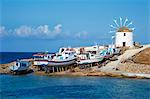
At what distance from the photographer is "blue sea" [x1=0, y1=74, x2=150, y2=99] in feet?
147

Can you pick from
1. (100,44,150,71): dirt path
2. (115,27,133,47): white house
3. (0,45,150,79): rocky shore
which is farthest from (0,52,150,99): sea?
(115,27,133,47): white house

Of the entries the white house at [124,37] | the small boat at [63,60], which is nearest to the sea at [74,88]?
the small boat at [63,60]

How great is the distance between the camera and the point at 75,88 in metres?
51.2

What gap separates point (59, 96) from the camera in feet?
146

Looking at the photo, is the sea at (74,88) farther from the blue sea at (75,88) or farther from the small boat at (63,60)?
the small boat at (63,60)

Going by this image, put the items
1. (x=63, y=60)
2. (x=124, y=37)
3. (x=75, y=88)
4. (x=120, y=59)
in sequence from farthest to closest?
1. (x=124, y=37)
2. (x=120, y=59)
3. (x=63, y=60)
4. (x=75, y=88)

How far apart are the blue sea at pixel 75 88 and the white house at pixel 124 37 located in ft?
84.0

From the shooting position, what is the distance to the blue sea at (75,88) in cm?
4468

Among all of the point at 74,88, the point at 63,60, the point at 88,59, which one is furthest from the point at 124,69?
the point at 74,88

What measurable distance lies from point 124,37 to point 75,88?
122ft

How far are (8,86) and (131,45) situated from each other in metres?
38.4

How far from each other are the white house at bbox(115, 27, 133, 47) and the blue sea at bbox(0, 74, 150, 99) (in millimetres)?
25591

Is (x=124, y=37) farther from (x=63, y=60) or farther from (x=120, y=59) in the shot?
(x=63, y=60)

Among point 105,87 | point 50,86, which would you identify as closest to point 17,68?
point 50,86
